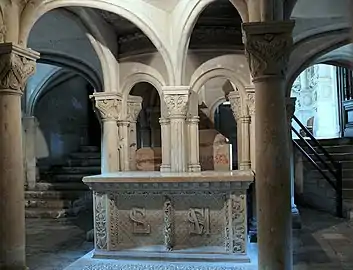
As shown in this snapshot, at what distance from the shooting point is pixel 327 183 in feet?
35.1

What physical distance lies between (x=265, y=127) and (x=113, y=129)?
14.1ft

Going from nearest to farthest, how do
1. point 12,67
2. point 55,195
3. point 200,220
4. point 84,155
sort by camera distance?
point 12,67 < point 200,220 < point 55,195 < point 84,155

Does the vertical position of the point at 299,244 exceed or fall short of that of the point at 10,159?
it falls short

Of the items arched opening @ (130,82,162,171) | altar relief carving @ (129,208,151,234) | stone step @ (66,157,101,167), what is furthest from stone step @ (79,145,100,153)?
altar relief carving @ (129,208,151,234)

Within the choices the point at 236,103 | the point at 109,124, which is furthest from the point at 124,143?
the point at 236,103

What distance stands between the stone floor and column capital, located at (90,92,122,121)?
218cm

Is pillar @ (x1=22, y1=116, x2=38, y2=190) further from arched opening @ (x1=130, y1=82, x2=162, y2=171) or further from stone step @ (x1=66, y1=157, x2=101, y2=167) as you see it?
arched opening @ (x1=130, y1=82, x2=162, y2=171)

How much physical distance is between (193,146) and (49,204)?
15.9ft

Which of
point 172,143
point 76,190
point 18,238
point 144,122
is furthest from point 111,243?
point 144,122

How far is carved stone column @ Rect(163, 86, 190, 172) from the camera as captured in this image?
760cm

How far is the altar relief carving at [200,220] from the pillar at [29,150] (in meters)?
7.41

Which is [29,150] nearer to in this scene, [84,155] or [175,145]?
[84,155]

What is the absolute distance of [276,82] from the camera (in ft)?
14.1

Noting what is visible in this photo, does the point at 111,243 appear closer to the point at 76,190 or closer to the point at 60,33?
the point at 60,33
